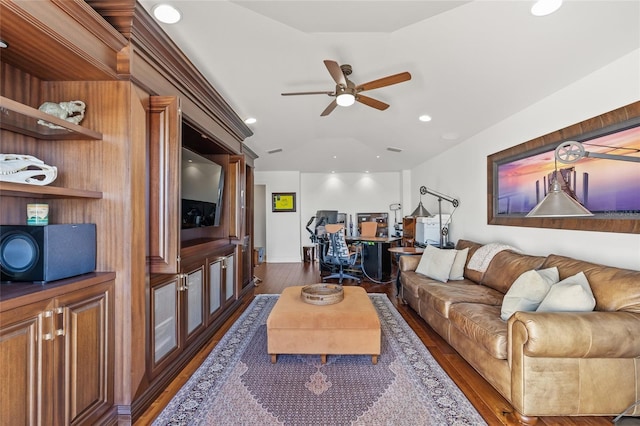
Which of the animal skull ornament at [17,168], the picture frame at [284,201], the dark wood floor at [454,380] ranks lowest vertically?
the dark wood floor at [454,380]

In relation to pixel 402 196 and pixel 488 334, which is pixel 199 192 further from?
pixel 402 196

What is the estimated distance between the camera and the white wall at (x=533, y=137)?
218cm

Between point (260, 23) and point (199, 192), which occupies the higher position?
point (260, 23)

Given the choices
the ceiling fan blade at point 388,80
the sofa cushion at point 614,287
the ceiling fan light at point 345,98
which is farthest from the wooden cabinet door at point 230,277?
the sofa cushion at point 614,287

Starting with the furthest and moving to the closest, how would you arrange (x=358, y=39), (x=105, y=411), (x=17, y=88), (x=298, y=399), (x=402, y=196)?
(x=402, y=196), (x=358, y=39), (x=298, y=399), (x=105, y=411), (x=17, y=88)

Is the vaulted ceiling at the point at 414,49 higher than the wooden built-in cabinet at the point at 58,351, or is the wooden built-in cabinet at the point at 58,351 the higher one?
the vaulted ceiling at the point at 414,49

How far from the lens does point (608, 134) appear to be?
2.28 metres

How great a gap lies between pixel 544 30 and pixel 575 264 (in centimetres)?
183

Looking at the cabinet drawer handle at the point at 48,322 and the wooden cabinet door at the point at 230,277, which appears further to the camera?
the wooden cabinet door at the point at 230,277

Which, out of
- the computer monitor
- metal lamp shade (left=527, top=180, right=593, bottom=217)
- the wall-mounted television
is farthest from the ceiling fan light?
the computer monitor

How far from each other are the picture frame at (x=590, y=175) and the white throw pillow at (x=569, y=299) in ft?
2.36

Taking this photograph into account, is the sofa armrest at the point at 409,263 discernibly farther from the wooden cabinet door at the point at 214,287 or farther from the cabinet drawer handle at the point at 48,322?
the cabinet drawer handle at the point at 48,322

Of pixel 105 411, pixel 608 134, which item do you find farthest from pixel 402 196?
pixel 105 411

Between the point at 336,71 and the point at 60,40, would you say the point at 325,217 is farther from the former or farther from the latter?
the point at 60,40
